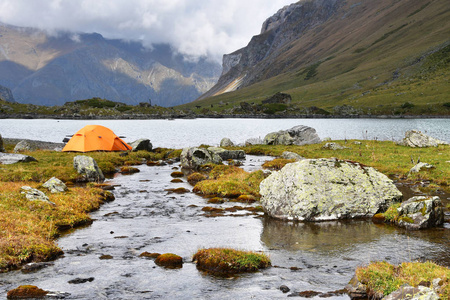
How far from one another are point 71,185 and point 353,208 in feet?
77.7

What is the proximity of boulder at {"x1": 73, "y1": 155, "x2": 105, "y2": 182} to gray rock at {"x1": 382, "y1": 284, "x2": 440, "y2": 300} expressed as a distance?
97.5ft

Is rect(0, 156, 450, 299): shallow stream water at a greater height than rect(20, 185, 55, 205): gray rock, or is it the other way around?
rect(20, 185, 55, 205): gray rock

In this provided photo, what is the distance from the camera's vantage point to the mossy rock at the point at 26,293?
11.3 m

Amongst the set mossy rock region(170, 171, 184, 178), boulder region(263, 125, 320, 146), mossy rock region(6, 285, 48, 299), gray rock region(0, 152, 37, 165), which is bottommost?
mossy rock region(6, 285, 48, 299)

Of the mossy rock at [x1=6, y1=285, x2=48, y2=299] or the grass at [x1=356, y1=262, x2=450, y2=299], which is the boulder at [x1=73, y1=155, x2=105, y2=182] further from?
the grass at [x1=356, y1=262, x2=450, y2=299]

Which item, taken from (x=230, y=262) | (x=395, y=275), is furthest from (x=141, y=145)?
(x=395, y=275)

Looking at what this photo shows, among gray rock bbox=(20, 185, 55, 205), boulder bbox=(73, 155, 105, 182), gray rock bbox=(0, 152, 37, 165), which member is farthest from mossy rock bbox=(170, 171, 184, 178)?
gray rock bbox=(20, 185, 55, 205)

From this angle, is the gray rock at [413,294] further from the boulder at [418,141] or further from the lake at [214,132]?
the lake at [214,132]

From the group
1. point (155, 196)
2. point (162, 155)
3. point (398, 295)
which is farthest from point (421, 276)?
point (162, 155)

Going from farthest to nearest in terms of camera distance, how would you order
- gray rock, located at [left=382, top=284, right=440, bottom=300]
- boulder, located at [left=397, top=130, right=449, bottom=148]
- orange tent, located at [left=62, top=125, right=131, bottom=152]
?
boulder, located at [left=397, top=130, right=449, bottom=148]
orange tent, located at [left=62, top=125, right=131, bottom=152]
gray rock, located at [left=382, top=284, right=440, bottom=300]

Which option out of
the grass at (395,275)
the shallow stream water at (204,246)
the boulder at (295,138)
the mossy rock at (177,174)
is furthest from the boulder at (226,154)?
the grass at (395,275)

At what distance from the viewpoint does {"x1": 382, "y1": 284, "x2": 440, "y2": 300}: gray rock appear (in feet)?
30.2

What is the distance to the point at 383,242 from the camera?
17.0 metres

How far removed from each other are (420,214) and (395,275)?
31.9 feet
